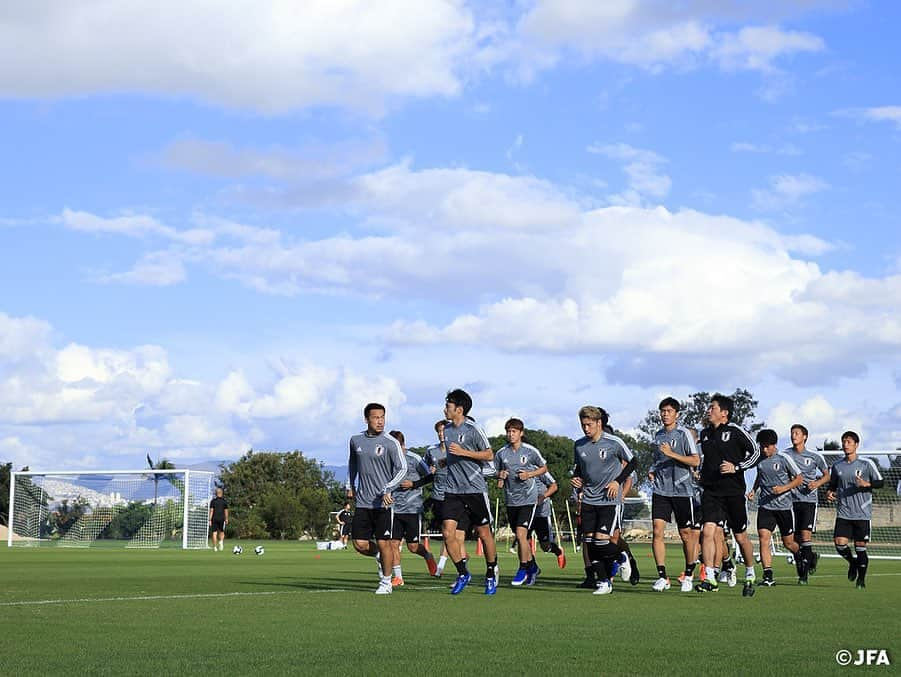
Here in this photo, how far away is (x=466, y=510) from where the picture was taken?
16078 millimetres

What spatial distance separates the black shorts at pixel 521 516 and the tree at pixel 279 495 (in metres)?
48.4

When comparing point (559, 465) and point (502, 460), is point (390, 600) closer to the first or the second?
point (502, 460)

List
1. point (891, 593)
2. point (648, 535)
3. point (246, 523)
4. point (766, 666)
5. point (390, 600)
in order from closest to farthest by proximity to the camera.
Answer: point (766, 666) < point (390, 600) < point (891, 593) < point (648, 535) < point (246, 523)

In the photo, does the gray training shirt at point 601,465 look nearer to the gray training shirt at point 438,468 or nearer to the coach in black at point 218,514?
the gray training shirt at point 438,468

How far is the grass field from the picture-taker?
8.63 m

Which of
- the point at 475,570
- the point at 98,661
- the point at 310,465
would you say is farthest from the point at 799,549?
the point at 310,465

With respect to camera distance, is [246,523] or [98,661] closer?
[98,661]

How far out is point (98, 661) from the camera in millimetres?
8781

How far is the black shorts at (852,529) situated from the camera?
19.1 meters

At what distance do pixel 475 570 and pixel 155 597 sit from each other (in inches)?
373

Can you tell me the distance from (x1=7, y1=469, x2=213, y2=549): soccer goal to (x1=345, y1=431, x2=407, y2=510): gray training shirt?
34.3m

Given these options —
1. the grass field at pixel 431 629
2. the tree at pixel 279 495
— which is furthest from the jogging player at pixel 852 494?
the tree at pixel 279 495

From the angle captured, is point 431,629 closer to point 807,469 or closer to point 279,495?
point 807,469

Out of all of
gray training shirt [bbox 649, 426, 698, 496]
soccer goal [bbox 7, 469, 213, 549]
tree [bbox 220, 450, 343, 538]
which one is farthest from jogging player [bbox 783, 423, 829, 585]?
tree [bbox 220, 450, 343, 538]
